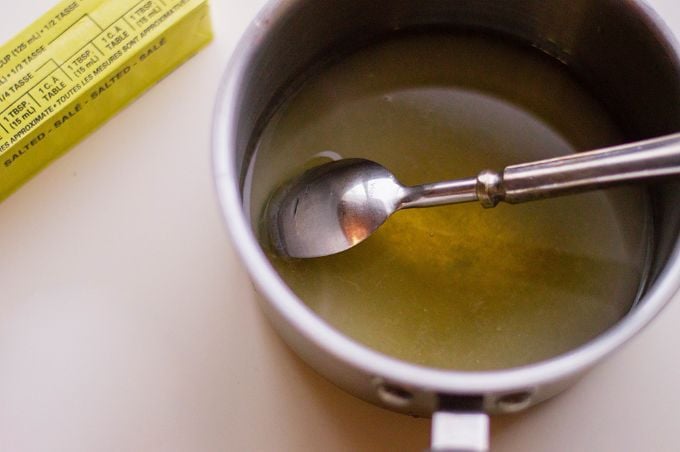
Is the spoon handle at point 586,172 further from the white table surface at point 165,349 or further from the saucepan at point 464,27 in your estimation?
the white table surface at point 165,349

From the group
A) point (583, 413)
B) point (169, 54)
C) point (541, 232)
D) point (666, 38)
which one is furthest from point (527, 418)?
point (169, 54)

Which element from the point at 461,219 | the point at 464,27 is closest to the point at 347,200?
the point at 461,219

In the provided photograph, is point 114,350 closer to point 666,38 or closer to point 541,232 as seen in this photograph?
point 541,232

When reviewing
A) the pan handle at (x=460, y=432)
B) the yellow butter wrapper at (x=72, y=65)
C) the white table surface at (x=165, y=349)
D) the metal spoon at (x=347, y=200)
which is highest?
the yellow butter wrapper at (x=72, y=65)

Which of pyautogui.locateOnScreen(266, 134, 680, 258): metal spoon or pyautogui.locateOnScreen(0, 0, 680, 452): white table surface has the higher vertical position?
pyautogui.locateOnScreen(266, 134, 680, 258): metal spoon

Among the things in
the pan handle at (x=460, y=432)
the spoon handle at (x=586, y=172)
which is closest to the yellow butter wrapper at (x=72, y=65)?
the spoon handle at (x=586, y=172)

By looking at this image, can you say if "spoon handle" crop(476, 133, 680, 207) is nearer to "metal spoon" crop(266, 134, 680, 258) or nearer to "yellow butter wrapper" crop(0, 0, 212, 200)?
"metal spoon" crop(266, 134, 680, 258)

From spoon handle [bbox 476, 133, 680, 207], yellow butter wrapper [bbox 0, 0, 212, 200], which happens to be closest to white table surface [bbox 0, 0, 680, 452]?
yellow butter wrapper [bbox 0, 0, 212, 200]

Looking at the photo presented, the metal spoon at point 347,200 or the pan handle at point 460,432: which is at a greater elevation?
the metal spoon at point 347,200
